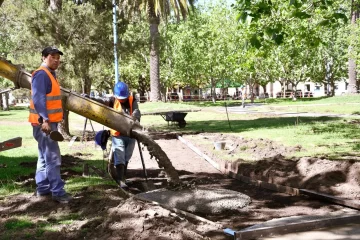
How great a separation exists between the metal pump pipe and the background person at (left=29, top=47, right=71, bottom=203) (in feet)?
1.20

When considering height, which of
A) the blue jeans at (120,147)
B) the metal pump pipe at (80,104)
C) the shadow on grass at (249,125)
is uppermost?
the metal pump pipe at (80,104)

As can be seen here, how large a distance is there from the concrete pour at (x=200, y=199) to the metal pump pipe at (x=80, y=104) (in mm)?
1117

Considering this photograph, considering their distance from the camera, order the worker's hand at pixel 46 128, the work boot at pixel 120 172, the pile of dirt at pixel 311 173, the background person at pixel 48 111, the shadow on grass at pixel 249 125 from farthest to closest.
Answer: the shadow on grass at pixel 249 125 → the work boot at pixel 120 172 → the pile of dirt at pixel 311 173 → the background person at pixel 48 111 → the worker's hand at pixel 46 128

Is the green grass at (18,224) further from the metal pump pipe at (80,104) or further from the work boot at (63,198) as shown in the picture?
the metal pump pipe at (80,104)

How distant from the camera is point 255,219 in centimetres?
516

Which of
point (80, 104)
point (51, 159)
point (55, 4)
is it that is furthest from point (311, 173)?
point (55, 4)

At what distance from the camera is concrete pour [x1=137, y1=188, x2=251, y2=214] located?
5496 mm

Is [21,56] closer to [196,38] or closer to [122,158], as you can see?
[122,158]

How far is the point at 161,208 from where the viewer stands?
188 inches

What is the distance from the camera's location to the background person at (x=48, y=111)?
5223mm

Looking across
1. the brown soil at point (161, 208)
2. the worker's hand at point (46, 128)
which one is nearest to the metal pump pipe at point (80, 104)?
the worker's hand at point (46, 128)

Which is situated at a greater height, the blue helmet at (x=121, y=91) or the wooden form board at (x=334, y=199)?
the blue helmet at (x=121, y=91)

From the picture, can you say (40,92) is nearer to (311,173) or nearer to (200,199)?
(200,199)

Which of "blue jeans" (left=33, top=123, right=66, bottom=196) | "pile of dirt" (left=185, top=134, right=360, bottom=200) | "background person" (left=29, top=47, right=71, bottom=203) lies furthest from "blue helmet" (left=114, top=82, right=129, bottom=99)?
"pile of dirt" (left=185, top=134, right=360, bottom=200)
